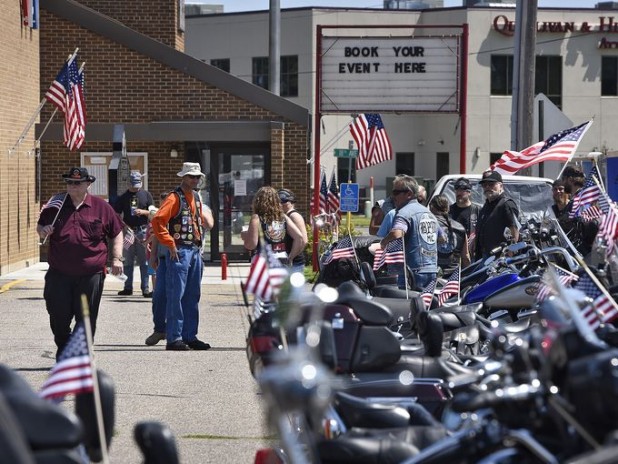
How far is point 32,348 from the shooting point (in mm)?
11969

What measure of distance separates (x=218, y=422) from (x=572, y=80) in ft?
127

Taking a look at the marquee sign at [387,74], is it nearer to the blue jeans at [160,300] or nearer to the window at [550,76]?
the blue jeans at [160,300]

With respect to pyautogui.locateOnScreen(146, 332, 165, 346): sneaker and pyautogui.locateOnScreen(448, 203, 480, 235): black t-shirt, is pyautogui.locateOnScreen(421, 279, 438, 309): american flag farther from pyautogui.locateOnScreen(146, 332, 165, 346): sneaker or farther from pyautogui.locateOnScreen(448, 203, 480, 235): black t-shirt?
pyautogui.locateOnScreen(448, 203, 480, 235): black t-shirt

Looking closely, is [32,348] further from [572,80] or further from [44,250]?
[572,80]

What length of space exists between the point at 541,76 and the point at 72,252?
121 feet

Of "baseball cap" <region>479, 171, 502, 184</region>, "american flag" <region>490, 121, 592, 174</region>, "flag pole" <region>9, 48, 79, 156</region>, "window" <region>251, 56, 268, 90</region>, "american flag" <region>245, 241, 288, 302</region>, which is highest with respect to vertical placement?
"window" <region>251, 56, 268, 90</region>

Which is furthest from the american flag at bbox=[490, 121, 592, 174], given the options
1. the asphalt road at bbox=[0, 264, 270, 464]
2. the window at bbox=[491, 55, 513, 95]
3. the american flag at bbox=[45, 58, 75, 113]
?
the window at bbox=[491, 55, 513, 95]

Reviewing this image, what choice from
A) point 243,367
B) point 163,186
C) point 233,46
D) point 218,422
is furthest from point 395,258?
point 233,46

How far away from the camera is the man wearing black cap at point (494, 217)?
12.6 meters

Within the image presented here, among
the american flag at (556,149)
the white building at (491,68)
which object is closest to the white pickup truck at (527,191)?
the american flag at (556,149)

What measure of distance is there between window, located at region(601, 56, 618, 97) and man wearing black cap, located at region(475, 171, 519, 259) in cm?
3372

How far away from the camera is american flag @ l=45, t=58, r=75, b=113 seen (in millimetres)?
20844

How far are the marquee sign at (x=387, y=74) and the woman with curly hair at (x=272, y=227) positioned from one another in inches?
383

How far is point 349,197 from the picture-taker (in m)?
23.5
